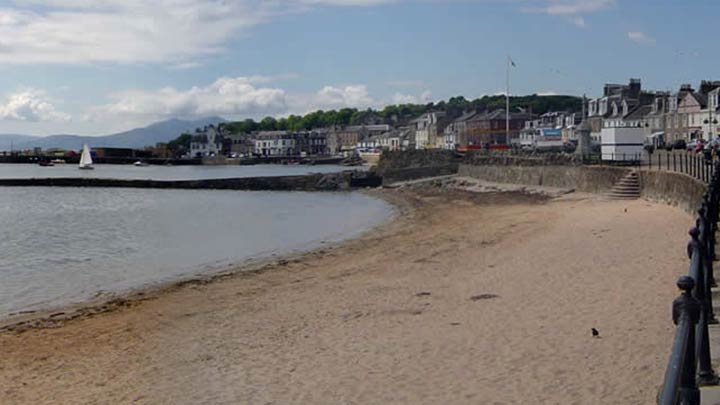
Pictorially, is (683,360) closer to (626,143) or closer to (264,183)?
(626,143)

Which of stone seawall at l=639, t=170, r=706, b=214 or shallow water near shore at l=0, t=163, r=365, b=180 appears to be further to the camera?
shallow water near shore at l=0, t=163, r=365, b=180

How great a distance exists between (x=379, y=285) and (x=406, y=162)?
7253 cm

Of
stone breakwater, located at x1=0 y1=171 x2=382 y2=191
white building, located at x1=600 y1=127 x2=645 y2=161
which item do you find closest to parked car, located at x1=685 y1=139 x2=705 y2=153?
white building, located at x1=600 y1=127 x2=645 y2=161

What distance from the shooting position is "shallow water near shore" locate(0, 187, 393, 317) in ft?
69.9

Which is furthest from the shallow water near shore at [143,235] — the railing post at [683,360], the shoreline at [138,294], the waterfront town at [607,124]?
the waterfront town at [607,124]

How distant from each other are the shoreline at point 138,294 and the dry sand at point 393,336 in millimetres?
490

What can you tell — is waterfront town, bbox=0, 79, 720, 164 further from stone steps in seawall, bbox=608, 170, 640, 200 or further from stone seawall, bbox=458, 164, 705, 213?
stone steps in seawall, bbox=608, 170, 640, 200

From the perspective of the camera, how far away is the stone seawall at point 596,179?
24703mm

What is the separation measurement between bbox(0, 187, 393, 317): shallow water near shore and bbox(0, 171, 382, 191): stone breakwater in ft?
32.1

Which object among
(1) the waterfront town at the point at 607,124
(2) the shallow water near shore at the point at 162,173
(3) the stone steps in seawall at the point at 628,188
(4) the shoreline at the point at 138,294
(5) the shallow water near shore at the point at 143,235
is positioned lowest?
(5) the shallow water near shore at the point at 143,235

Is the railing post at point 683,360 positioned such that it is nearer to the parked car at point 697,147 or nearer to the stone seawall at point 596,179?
the stone seawall at point 596,179

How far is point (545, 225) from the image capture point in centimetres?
2761

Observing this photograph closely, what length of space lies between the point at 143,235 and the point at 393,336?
26300 millimetres

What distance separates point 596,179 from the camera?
40.4 metres
